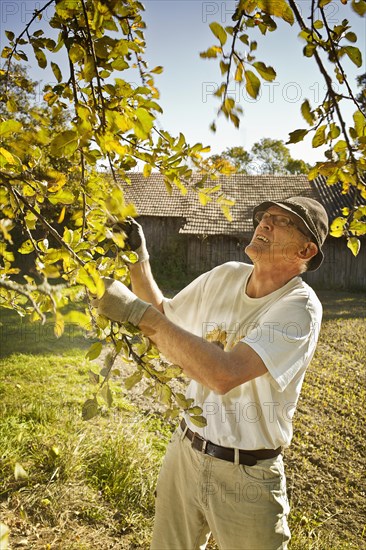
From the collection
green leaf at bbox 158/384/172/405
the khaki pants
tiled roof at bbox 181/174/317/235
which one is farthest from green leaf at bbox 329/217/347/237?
tiled roof at bbox 181/174/317/235

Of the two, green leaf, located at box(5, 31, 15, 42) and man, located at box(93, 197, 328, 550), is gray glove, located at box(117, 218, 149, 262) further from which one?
green leaf, located at box(5, 31, 15, 42)

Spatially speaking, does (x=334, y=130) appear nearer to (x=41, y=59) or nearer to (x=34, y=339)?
(x=41, y=59)

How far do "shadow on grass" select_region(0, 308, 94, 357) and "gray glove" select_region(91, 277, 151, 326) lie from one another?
560 cm

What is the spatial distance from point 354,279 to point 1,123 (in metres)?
20.3

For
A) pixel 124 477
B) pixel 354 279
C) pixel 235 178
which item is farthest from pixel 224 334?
pixel 235 178

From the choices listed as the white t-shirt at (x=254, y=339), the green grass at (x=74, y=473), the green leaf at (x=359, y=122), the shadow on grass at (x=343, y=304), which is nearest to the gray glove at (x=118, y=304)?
the white t-shirt at (x=254, y=339)

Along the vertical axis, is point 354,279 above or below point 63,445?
above

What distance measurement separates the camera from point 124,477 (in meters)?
3.76

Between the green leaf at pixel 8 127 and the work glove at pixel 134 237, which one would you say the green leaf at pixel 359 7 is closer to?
the green leaf at pixel 8 127

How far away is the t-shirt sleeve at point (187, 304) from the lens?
8.44 ft

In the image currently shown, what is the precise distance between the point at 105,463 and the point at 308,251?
2.68 meters

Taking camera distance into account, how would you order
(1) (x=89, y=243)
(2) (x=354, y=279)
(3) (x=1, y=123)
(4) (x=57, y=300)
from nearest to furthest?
(4) (x=57, y=300) → (3) (x=1, y=123) → (1) (x=89, y=243) → (2) (x=354, y=279)

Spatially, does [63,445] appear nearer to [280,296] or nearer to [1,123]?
[280,296]

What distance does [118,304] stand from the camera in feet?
5.42
